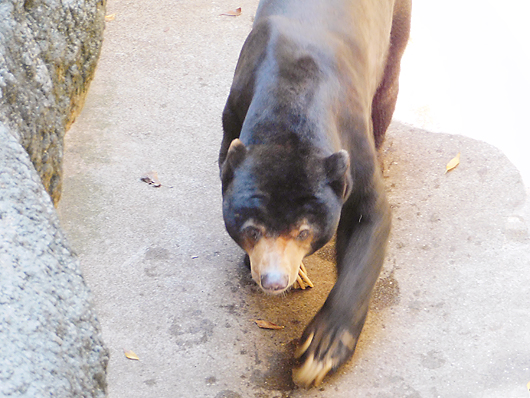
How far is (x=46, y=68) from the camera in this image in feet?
11.8

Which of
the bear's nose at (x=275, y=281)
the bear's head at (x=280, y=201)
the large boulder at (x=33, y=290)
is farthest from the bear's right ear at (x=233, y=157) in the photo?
the large boulder at (x=33, y=290)

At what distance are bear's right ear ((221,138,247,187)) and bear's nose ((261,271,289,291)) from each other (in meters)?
0.49

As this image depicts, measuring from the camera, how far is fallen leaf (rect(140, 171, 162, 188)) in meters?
4.70

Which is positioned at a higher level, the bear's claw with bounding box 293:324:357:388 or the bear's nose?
the bear's nose

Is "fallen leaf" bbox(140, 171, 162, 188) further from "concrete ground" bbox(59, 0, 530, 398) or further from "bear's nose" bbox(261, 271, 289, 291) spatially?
"bear's nose" bbox(261, 271, 289, 291)

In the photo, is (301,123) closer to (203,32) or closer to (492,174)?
(492,174)

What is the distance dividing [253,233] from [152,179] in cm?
175

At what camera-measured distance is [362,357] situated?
11.6ft

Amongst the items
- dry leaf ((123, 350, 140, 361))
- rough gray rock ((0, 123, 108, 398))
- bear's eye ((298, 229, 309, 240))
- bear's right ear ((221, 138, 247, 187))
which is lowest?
dry leaf ((123, 350, 140, 361))

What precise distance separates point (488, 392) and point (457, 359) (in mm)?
249

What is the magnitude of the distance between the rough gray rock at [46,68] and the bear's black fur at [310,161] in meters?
0.95

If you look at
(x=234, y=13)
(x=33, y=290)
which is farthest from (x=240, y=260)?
(x=234, y=13)

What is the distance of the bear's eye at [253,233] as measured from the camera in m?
3.15

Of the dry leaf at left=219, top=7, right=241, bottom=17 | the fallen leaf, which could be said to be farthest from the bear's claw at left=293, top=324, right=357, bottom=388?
the dry leaf at left=219, top=7, right=241, bottom=17
